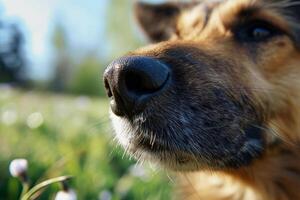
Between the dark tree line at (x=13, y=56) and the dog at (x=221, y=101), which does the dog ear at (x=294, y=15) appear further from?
the dark tree line at (x=13, y=56)

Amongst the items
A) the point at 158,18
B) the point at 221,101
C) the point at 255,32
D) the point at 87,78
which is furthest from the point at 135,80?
the point at 87,78

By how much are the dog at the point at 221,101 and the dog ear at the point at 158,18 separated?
35.3 inches

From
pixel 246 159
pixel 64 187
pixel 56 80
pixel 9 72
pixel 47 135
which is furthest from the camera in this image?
pixel 56 80

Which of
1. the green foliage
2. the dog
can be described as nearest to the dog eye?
the dog

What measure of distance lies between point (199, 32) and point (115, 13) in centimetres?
3772

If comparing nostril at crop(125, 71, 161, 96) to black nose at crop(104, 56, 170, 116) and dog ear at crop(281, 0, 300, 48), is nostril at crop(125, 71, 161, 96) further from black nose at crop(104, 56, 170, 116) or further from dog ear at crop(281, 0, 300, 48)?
dog ear at crop(281, 0, 300, 48)

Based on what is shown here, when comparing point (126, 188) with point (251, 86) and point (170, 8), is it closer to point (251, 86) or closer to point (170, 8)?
point (251, 86)

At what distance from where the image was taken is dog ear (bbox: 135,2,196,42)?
Result: 5.43 m

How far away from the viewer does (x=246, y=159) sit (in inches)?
135

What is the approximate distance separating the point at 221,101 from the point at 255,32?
35.3 inches

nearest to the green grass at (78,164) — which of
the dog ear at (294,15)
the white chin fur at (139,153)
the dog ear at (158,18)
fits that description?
the white chin fur at (139,153)

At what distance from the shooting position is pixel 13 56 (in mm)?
42250

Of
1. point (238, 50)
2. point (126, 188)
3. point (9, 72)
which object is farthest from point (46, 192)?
point (9, 72)

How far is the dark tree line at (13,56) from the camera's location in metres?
40.1
